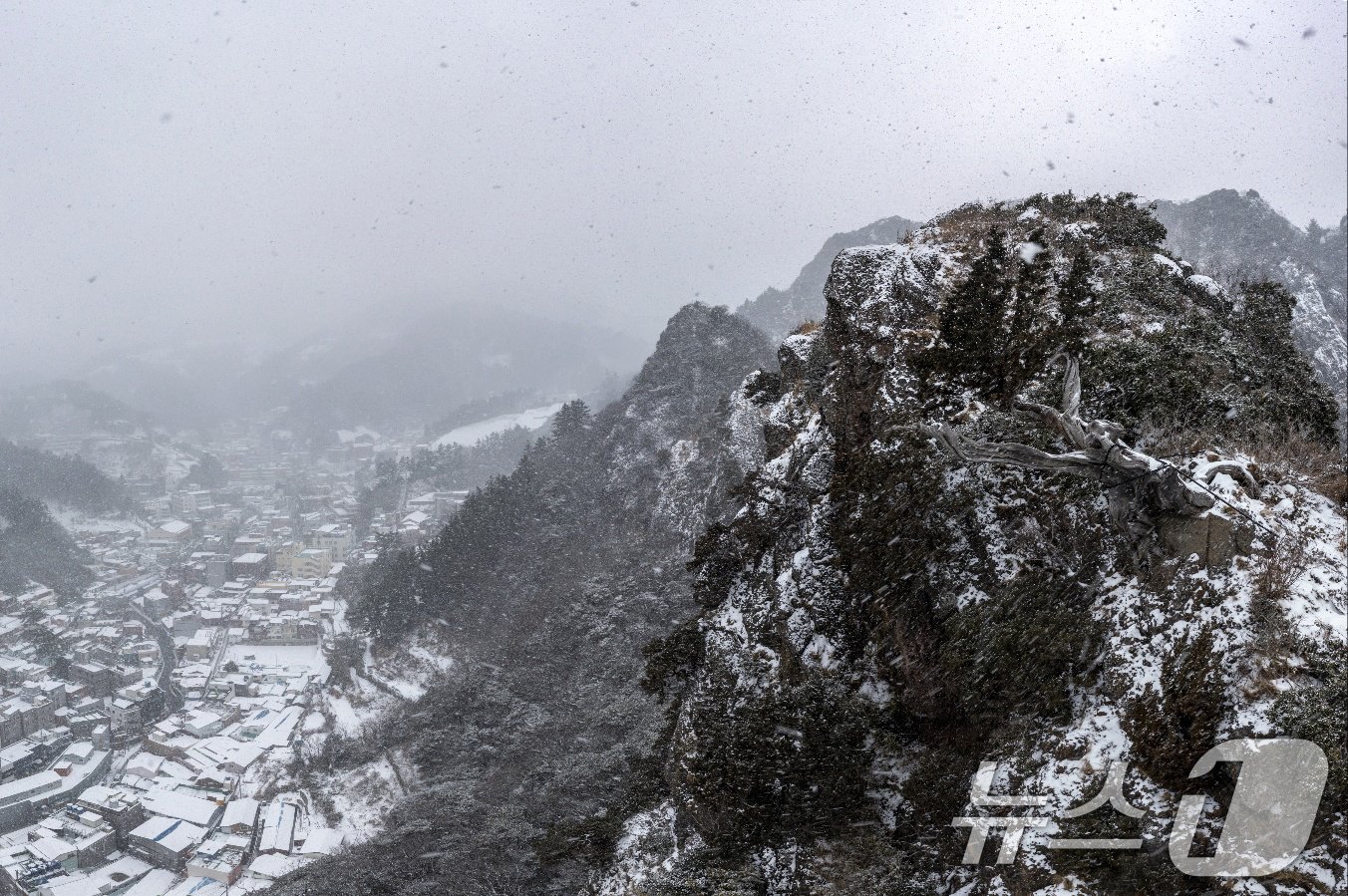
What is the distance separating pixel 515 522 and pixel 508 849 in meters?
23.5

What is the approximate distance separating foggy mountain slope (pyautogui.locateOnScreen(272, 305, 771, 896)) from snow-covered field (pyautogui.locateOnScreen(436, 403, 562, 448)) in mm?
61152

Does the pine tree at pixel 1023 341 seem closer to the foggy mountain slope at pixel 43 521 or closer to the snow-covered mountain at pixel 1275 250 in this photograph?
the snow-covered mountain at pixel 1275 250

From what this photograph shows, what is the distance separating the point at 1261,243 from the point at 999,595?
71.8m

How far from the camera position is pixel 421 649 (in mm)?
→ 35656

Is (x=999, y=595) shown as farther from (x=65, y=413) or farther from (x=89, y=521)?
(x=65, y=413)

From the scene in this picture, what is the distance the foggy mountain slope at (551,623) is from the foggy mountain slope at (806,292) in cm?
2942

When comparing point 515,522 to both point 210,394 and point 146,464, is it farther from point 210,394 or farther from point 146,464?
point 210,394

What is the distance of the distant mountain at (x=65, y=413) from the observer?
118312mm

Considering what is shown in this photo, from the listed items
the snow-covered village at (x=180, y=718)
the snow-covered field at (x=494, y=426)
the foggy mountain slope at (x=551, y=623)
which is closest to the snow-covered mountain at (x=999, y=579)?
the foggy mountain slope at (x=551, y=623)

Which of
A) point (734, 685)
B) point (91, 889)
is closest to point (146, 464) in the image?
point (91, 889)

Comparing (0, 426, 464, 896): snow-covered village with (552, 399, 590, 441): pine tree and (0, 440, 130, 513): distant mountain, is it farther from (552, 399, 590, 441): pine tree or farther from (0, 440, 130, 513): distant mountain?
(552, 399, 590, 441): pine tree

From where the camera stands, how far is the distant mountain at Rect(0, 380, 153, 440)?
388 ft

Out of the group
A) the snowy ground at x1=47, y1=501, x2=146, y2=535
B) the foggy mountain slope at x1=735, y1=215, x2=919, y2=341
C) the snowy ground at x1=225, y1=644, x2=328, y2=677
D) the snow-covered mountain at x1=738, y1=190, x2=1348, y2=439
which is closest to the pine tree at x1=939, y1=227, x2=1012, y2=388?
the snow-covered mountain at x1=738, y1=190, x2=1348, y2=439

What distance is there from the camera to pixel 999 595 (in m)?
7.50
